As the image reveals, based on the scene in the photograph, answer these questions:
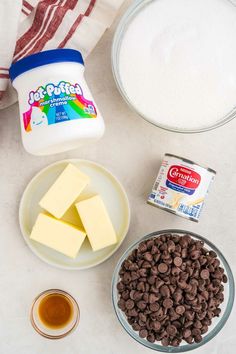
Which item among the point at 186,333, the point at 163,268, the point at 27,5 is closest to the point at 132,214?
the point at 163,268

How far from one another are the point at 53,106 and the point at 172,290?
48cm

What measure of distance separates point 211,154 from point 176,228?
22 cm

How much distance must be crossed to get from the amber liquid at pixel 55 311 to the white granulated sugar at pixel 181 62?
0.52m

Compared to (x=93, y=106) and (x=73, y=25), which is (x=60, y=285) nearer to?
(x=93, y=106)

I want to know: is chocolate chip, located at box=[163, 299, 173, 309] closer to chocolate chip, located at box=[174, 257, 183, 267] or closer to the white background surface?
chocolate chip, located at box=[174, 257, 183, 267]

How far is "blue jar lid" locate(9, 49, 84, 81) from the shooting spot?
1.09 meters

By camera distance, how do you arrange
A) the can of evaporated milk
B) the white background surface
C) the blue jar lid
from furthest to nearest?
the white background surface < the can of evaporated milk < the blue jar lid

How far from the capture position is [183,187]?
3.93 feet

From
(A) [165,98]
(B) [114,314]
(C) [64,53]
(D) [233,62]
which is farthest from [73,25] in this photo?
(B) [114,314]

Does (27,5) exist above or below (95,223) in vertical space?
above

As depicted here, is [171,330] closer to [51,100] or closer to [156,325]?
[156,325]

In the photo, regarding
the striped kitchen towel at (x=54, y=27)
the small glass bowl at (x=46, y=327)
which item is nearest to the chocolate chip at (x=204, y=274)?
the small glass bowl at (x=46, y=327)

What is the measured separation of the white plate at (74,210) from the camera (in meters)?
1.30

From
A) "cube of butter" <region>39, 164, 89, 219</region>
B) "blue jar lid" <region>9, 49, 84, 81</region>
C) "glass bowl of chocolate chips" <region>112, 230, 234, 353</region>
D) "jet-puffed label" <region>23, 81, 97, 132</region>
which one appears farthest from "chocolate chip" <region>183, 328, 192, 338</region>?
"blue jar lid" <region>9, 49, 84, 81</region>
